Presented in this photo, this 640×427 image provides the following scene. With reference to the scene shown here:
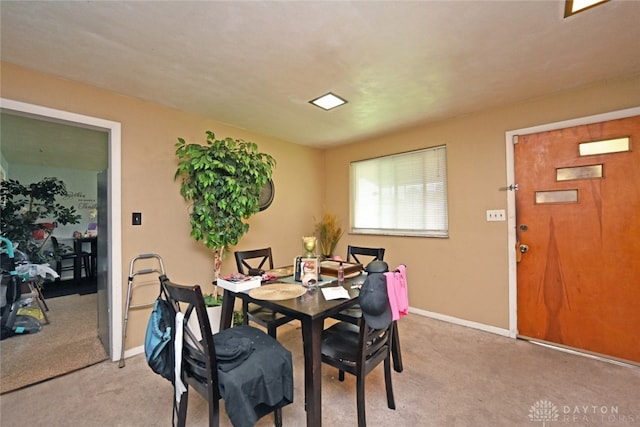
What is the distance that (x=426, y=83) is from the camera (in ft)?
7.50

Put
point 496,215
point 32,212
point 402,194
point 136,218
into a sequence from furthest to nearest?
point 32,212
point 402,194
point 496,215
point 136,218

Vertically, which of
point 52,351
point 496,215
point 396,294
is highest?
point 496,215

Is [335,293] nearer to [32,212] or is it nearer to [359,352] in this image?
[359,352]

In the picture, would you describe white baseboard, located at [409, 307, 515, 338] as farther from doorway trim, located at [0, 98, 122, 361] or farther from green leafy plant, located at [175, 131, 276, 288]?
doorway trim, located at [0, 98, 122, 361]

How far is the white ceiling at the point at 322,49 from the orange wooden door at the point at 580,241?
0.56m

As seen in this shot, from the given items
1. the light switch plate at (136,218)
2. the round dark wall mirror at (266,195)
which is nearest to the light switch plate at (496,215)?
the round dark wall mirror at (266,195)

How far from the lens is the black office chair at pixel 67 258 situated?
16.4ft

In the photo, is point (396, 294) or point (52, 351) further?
point (52, 351)

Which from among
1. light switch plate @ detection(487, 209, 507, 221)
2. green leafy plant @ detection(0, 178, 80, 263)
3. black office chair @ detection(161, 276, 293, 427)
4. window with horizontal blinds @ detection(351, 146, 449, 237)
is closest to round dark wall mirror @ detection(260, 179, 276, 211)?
window with horizontal blinds @ detection(351, 146, 449, 237)

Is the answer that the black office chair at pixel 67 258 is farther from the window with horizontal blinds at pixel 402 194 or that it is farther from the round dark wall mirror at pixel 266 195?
the window with horizontal blinds at pixel 402 194

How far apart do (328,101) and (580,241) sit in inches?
104

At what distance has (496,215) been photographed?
283 centimetres

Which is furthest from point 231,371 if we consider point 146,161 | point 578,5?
point 578,5

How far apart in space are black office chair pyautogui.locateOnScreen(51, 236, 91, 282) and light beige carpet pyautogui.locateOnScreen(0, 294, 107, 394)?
6.38 ft
